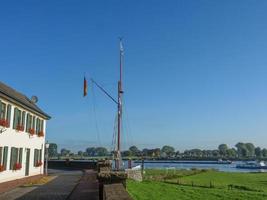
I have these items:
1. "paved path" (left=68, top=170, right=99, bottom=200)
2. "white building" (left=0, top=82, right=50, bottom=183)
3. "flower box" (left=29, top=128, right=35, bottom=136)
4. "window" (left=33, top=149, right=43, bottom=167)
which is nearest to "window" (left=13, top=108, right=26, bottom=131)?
"white building" (left=0, top=82, right=50, bottom=183)

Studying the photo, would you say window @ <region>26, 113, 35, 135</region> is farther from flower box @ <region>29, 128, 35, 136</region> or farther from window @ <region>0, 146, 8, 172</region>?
window @ <region>0, 146, 8, 172</region>

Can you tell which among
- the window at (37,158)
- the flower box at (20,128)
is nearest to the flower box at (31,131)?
the window at (37,158)

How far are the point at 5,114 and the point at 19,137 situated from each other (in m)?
4.40

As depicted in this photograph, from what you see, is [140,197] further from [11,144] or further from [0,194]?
[11,144]

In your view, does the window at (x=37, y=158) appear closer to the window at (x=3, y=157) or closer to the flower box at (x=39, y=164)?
the flower box at (x=39, y=164)

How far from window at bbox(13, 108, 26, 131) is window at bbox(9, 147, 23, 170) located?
161 centimetres

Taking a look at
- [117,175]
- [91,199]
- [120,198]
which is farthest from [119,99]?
[120,198]

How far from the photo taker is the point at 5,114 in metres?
28.1

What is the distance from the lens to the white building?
27938 mm

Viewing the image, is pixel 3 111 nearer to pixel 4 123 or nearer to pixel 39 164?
pixel 4 123

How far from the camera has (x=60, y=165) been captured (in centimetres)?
5662

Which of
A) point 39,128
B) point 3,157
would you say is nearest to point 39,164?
point 39,128

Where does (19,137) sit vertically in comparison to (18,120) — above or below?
below

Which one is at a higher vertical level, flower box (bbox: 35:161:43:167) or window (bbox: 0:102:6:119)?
window (bbox: 0:102:6:119)
